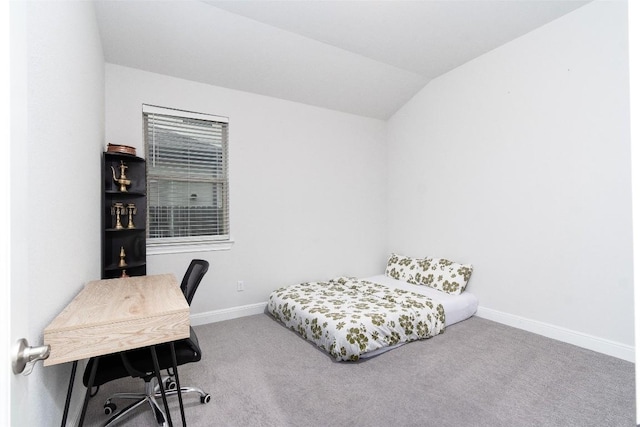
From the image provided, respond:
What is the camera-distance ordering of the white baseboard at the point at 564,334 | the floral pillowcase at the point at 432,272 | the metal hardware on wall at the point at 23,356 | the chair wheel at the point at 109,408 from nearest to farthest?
the metal hardware on wall at the point at 23,356, the chair wheel at the point at 109,408, the white baseboard at the point at 564,334, the floral pillowcase at the point at 432,272

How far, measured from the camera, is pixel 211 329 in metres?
3.20

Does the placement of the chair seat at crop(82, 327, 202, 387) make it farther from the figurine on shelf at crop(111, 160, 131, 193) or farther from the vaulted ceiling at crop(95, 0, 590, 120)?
the vaulted ceiling at crop(95, 0, 590, 120)

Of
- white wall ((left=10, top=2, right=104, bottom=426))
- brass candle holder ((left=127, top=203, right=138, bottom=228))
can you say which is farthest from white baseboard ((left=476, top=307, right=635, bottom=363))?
brass candle holder ((left=127, top=203, right=138, bottom=228))

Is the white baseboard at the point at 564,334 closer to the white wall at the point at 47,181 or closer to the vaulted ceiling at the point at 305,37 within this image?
the vaulted ceiling at the point at 305,37

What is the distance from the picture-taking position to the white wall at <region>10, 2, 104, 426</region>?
0.61 metres

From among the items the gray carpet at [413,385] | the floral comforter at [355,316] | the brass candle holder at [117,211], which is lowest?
the gray carpet at [413,385]

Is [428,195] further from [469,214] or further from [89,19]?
[89,19]

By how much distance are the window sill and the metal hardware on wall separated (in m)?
2.72

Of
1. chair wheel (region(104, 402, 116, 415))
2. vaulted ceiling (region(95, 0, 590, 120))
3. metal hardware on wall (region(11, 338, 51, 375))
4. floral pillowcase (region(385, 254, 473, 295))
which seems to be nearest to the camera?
metal hardware on wall (region(11, 338, 51, 375))

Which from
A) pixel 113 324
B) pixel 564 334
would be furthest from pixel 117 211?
pixel 564 334

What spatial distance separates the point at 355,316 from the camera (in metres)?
2.74

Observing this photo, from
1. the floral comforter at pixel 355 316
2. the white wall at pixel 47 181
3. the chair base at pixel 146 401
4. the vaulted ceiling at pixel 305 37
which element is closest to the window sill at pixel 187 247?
the floral comforter at pixel 355 316

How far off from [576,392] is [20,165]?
3001 mm

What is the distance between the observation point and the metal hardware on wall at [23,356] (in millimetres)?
568
